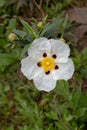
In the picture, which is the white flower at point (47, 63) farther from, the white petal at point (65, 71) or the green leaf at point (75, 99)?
the green leaf at point (75, 99)

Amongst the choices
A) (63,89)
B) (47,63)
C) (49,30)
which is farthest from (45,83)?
(63,89)

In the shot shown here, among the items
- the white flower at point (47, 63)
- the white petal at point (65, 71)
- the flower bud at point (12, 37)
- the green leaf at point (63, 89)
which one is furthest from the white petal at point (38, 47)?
the green leaf at point (63, 89)

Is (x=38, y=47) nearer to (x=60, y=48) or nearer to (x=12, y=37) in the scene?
(x=60, y=48)

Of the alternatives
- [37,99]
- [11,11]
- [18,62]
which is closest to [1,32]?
[11,11]

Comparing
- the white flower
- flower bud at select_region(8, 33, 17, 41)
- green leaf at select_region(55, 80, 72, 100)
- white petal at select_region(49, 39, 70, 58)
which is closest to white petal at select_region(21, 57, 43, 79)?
the white flower

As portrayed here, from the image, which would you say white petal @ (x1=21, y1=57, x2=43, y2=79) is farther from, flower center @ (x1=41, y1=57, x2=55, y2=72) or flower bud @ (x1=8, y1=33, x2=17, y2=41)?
flower bud @ (x1=8, y1=33, x2=17, y2=41)
